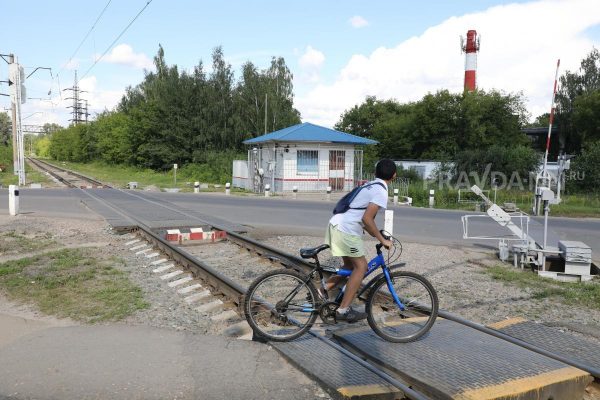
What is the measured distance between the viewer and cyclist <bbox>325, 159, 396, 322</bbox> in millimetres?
4953

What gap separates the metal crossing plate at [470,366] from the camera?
3992 mm

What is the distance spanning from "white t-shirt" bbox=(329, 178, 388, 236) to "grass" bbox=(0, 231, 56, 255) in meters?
8.20

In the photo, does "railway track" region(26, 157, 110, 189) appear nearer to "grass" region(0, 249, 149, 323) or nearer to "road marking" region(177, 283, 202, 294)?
"grass" region(0, 249, 149, 323)

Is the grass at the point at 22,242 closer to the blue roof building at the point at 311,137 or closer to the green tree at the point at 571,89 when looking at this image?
the blue roof building at the point at 311,137

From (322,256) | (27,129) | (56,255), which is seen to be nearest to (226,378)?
(322,256)

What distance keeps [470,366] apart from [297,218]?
42.6 ft

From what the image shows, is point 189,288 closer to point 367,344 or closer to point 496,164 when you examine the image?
point 367,344

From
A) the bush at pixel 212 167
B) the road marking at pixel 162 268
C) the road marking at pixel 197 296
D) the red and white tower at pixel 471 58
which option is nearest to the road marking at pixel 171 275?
the road marking at pixel 162 268

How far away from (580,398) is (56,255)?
908 centimetres

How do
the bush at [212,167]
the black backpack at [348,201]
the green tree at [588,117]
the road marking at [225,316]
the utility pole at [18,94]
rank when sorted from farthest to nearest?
the green tree at [588,117] < the bush at [212,167] < the utility pole at [18,94] < the road marking at [225,316] < the black backpack at [348,201]

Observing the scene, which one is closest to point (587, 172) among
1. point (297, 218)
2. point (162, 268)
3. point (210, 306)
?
point (297, 218)

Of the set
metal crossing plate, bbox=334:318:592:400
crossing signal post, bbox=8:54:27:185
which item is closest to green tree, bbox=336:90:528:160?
crossing signal post, bbox=8:54:27:185

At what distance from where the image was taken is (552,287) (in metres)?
8.16

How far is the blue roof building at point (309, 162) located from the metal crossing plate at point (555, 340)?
23.5 meters
